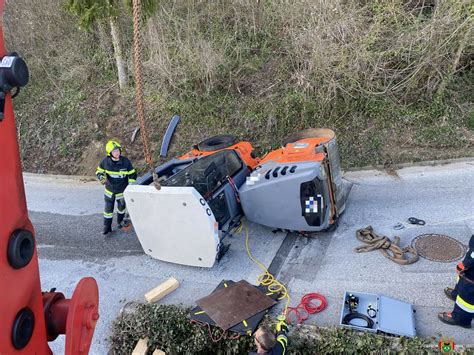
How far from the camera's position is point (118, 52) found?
1064cm

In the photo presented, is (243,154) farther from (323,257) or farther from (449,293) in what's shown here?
(449,293)

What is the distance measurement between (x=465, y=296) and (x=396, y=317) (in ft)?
2.36

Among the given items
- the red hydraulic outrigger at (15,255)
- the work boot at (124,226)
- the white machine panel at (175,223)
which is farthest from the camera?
the work boot at (124,226)

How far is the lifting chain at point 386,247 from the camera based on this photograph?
578 centimetres

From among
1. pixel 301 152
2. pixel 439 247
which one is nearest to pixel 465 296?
pixel 439 247

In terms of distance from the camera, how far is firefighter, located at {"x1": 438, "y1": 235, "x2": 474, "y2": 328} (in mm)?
4379

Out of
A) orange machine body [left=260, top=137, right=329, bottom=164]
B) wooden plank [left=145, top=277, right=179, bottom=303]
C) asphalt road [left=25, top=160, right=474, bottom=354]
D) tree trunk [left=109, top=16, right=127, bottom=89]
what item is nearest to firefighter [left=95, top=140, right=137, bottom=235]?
asphalt road [left=25, top=160, right=474, bottom=354]

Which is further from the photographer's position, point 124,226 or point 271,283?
point 124,226

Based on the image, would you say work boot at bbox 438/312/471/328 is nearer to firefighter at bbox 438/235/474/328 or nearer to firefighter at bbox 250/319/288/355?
firefighter at bbox 438/235/474/328

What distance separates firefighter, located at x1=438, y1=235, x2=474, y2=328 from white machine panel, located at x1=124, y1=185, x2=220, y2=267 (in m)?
2.84

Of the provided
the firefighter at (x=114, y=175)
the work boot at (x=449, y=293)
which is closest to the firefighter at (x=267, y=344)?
the work boot at (x=449, y=293)

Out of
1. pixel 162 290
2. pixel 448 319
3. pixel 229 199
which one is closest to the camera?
pixel 448 319

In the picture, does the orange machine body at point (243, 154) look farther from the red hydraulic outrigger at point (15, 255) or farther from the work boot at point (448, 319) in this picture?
the red hydraulic outrigger at point (15, 255)

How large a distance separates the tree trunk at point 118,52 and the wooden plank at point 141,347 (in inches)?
291
